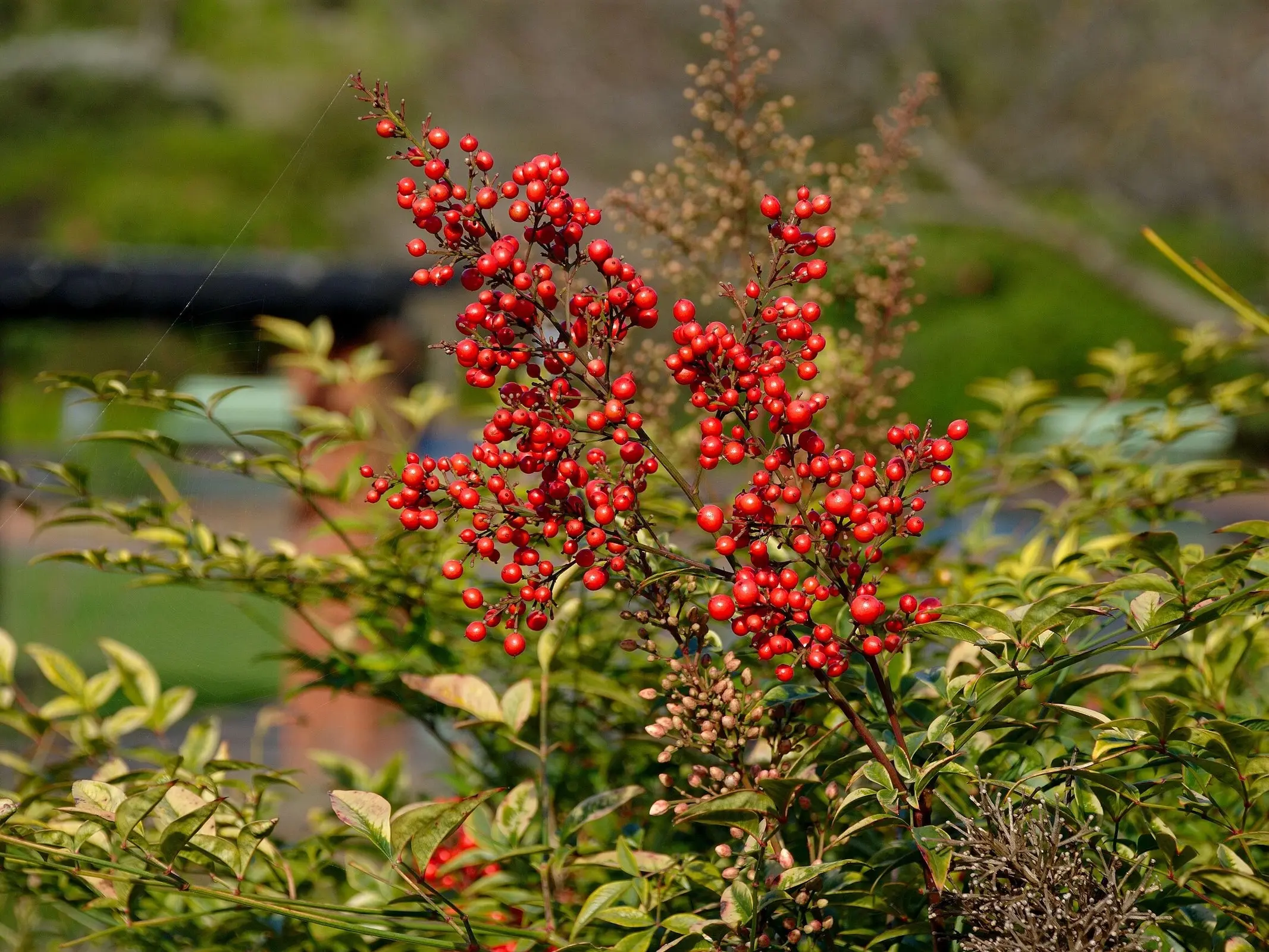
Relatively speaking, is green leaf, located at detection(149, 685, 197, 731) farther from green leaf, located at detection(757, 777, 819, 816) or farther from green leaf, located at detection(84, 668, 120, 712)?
green leaf, located at detection(757, 777, 819, 816)

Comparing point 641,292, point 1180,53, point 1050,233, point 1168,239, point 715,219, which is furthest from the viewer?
point 1168,239

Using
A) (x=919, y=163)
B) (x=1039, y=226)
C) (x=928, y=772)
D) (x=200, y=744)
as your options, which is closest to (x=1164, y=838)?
(x=928, y=772)

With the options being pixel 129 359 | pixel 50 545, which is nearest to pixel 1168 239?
pixel 129 359

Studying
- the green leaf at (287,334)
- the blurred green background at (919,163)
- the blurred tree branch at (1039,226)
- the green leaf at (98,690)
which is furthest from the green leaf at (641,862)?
the blurred tree branch at (1039,226)

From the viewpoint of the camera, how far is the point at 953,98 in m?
6.96

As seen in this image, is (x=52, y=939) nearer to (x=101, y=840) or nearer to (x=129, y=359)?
(x=101, y=840)

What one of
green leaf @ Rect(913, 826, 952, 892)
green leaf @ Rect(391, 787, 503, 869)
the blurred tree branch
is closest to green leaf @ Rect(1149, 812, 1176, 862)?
green leaf @ Rect(913, 826, 952, 892)

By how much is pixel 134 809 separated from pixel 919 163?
6640 millimetres

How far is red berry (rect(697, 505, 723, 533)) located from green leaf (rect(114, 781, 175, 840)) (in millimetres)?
338

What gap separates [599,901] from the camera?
0.71 metres

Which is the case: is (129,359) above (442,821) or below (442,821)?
above

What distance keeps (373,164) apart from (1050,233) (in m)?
5.93

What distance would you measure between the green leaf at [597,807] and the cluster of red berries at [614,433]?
0.62 feet

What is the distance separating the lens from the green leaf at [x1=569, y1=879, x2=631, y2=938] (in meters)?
0.69
